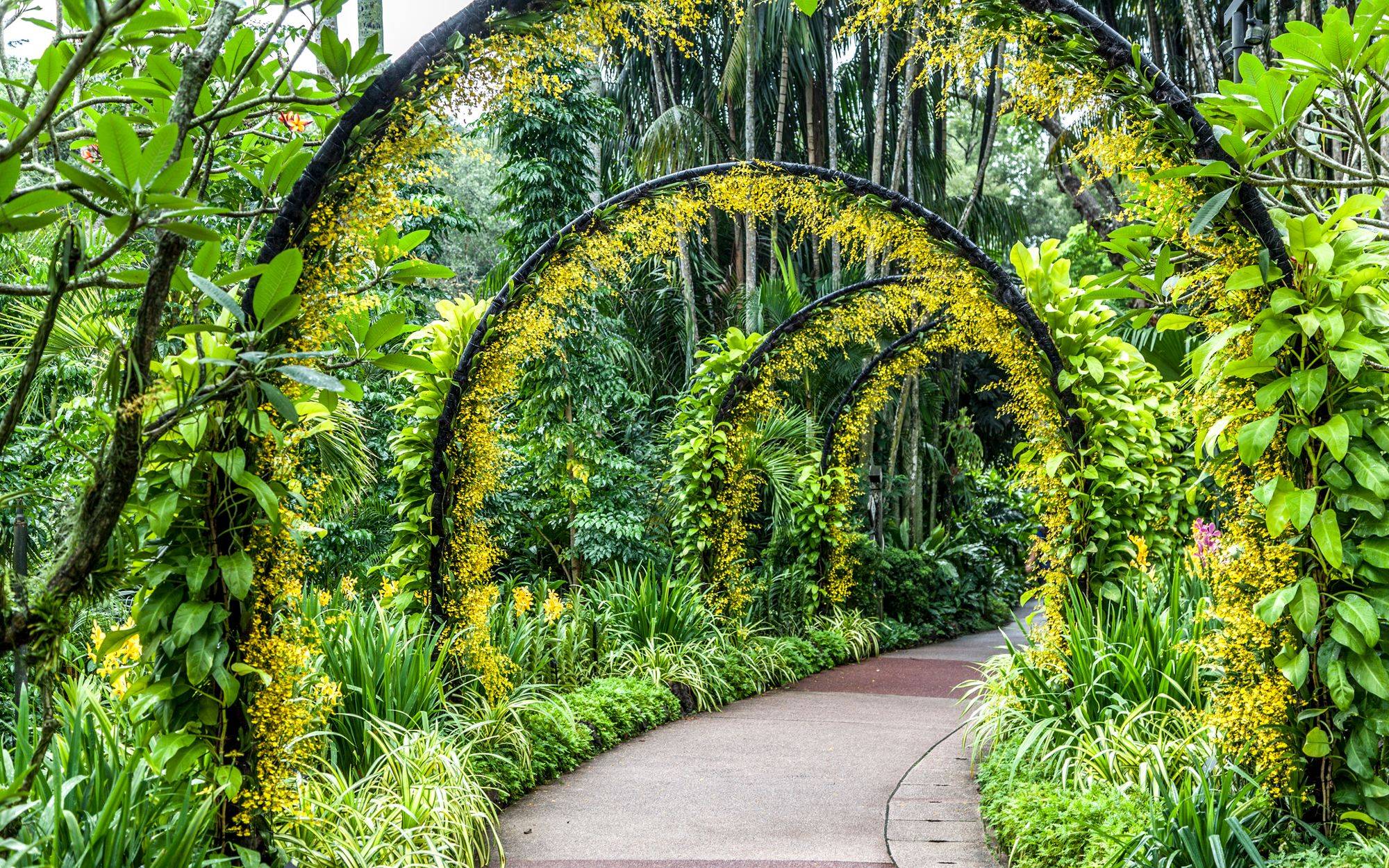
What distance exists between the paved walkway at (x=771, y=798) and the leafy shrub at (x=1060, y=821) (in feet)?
0.64

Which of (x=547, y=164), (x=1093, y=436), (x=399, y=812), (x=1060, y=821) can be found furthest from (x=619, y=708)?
(x=547, y=164)

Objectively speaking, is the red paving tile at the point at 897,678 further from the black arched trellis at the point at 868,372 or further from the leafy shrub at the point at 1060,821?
the leafy shrub at the point at 1060,821

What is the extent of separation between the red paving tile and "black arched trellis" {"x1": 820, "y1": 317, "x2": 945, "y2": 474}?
194 cm

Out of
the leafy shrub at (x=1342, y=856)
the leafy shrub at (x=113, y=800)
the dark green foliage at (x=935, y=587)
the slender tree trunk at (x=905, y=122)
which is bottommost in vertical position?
the dark green foliage at (x=935, y=587)

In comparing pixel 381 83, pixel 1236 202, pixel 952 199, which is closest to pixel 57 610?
pixel 381 83

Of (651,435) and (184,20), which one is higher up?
(184,20)

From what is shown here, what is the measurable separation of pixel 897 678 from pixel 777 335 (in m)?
3.13

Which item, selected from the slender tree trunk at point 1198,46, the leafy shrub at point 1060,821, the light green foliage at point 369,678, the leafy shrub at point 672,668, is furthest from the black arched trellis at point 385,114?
the slender tree trunk at point 1198,46

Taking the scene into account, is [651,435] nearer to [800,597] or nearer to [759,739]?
[800,597]

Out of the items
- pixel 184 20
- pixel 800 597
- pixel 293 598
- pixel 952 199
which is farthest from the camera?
pixel 952 199

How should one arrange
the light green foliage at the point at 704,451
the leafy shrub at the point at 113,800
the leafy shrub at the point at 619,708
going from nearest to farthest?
the leafy shrub at the point at 113,800 < the leafy shrub at the point at 619,708 < the light green foliage at the point at 704,451

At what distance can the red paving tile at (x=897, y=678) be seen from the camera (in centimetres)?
807

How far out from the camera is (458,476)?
5.46 metres

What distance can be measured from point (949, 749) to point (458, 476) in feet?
10.7
